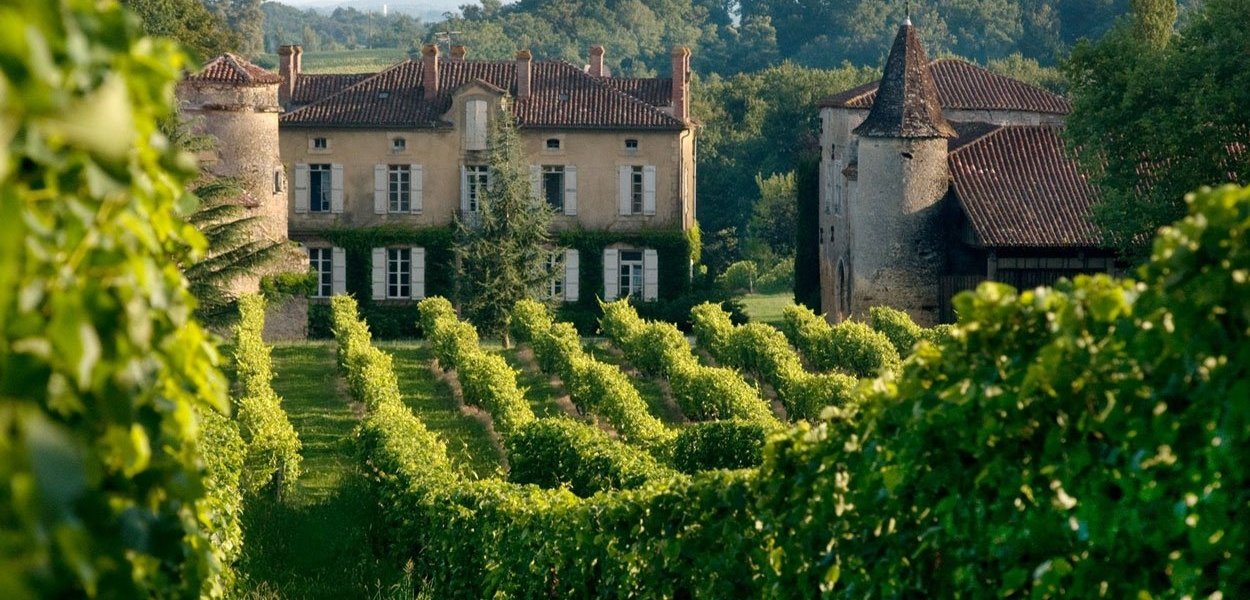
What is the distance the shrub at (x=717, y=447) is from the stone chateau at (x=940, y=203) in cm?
1910

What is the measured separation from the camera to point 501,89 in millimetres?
45656

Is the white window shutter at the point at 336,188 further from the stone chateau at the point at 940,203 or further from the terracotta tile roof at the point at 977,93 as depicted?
the stone chateau at the point at 940,203

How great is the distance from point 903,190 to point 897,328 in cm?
576

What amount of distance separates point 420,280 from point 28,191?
42.4 meters

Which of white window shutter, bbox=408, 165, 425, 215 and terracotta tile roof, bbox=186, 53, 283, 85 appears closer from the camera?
terracotta tile roof, bbox=186, 53, 283, 85

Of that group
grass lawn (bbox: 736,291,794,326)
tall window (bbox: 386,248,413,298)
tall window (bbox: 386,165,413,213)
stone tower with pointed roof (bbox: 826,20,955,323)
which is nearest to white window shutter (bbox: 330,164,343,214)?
tall window (bbox: 386,165,413,213)

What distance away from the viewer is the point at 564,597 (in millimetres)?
11547

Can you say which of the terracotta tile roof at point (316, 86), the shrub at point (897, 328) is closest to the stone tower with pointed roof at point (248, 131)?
the terracotta tile roof at point (316, 86)

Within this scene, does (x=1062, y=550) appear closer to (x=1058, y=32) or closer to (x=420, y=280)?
(x=420, y=280)

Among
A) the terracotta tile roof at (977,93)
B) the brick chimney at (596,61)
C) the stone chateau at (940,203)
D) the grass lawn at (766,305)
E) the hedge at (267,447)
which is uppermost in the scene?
the brick chimney at (596,61)

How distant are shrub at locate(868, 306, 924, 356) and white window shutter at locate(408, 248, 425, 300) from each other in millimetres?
12429

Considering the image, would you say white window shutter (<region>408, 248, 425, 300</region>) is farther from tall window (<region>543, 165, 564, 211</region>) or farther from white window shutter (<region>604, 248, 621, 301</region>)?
white window shutter (<region>604, 248, 621, 301</region>)

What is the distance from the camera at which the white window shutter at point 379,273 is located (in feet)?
150

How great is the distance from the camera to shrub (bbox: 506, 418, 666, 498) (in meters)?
16.1
